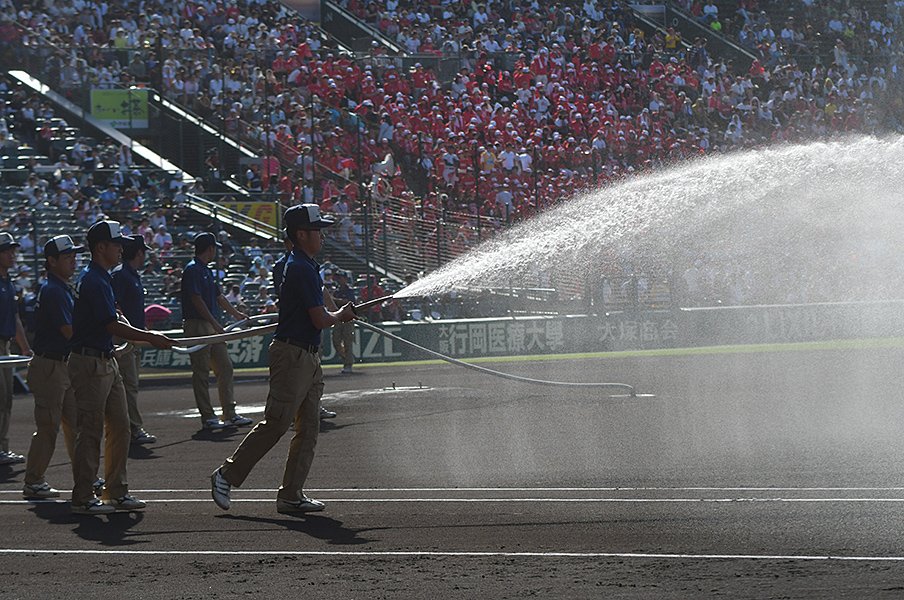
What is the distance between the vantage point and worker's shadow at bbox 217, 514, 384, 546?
27.3ft

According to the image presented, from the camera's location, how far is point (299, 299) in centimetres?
936

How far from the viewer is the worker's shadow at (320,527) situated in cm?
833

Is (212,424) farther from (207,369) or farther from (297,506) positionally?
(297,506)

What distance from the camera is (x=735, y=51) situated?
143 feet

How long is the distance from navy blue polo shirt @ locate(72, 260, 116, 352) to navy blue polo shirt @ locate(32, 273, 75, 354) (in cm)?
107

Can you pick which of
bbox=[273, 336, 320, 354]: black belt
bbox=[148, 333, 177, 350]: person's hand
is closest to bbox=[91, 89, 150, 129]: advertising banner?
bbox=[148, 333, 177, 350]: person's hand

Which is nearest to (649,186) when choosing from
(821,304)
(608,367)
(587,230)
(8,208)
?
(587,230)

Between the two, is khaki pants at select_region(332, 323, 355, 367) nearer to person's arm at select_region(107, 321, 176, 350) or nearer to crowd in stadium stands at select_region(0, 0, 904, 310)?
crowd in stadium stands at select_region(0, 0, 904, 310)

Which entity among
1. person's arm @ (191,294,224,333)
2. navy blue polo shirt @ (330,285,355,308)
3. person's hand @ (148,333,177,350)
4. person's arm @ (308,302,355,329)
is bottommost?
person's hand @ (148,333,177,350)

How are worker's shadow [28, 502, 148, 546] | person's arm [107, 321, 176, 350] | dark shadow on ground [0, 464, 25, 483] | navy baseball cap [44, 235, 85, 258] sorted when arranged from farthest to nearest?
dark shadow on ground [0, 464, 25, 483] → navy baseball cap [44, 235, 85, 258] → person's arm [107, 321, 176, 350] → worker's shadow [28, 502, 148, 546]

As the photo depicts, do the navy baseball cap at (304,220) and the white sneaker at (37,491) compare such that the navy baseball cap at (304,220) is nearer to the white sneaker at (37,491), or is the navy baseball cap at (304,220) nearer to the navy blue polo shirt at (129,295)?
the white sneaker at (37,491)

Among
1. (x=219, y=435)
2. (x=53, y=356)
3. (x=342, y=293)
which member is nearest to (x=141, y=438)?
(x=219, y=435)

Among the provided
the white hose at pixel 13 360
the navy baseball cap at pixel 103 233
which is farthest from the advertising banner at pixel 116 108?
the navy baseball cap at pixel 103 233

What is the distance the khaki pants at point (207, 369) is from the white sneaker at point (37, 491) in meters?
4.58
